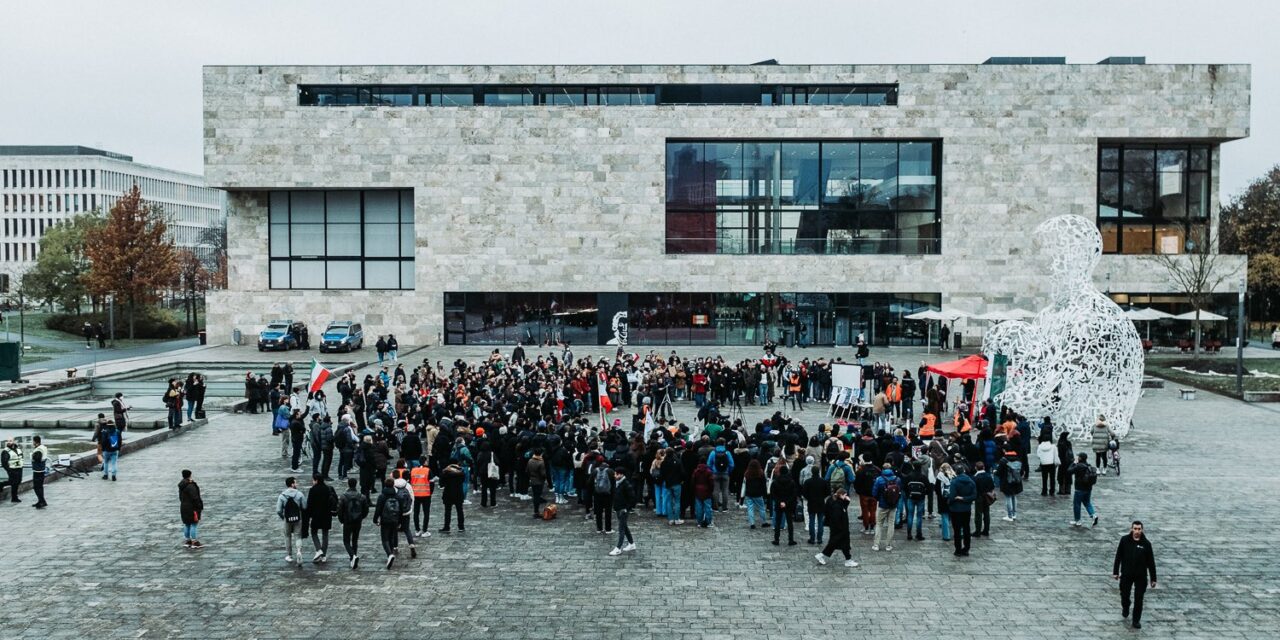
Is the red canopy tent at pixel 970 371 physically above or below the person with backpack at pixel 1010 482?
above

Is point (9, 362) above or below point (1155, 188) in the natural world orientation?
below

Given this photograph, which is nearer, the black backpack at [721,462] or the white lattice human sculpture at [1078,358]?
the black backpack at [721,462]

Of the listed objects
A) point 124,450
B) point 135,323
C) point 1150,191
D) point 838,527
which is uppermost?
point 1150,191

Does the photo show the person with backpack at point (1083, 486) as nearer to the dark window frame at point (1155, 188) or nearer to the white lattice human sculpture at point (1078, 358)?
the white lattice human sculpture at point (1078, 358)

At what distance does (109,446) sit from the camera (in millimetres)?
21516

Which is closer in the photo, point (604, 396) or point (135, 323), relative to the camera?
point (604, 396)

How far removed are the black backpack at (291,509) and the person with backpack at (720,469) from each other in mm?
6901

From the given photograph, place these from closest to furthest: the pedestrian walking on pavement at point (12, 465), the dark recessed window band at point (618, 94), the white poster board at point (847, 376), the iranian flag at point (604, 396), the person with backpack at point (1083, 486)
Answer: the person with backpack at point (1083, 486)
the pedestrian walking on pavement at point (12, 465)
the iranian flag at point (604, 396)
the white poster board at point (847, 376)
the dark recessed window band at point (618, 94)

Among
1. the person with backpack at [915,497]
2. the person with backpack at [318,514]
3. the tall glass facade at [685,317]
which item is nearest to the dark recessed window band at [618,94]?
the tall glass facade at [685,317]

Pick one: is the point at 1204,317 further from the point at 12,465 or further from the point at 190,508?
the point at 12,465

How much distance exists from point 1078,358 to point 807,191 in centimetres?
3121

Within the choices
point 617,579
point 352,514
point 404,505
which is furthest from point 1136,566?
point 352,514

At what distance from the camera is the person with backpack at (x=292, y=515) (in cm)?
1583

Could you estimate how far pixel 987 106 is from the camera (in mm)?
53906
